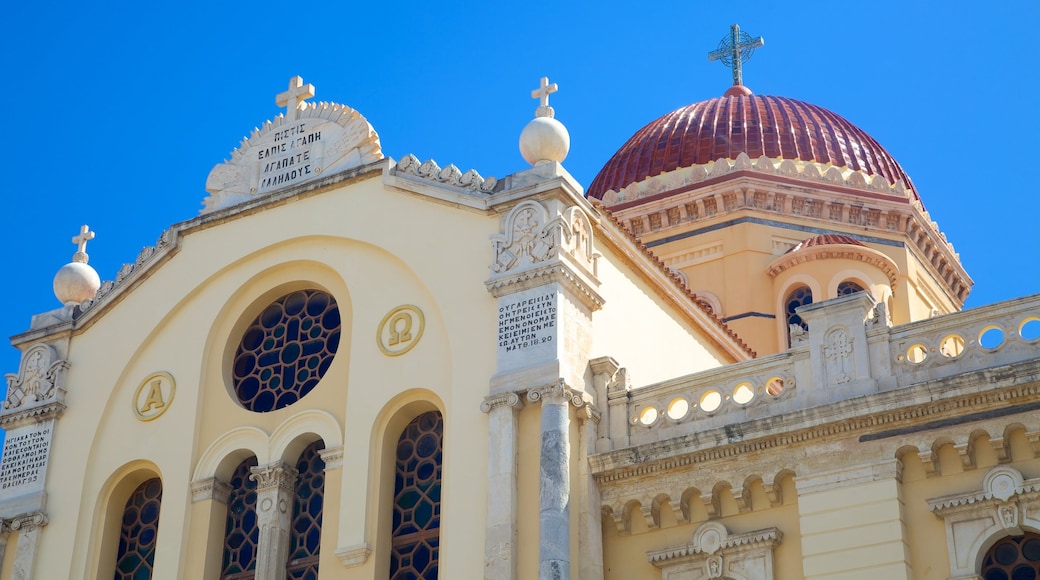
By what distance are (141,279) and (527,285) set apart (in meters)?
6.82

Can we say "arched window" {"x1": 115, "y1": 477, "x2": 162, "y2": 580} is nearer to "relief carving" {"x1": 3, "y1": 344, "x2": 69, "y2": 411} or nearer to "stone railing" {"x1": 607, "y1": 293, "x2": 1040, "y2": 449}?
"relief carving" {"x1": 3, "y1": 344, "x2": 69, "y2": 411}

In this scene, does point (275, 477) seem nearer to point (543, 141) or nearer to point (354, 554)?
point (354, 554)

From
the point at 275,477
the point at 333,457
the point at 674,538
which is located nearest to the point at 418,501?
the point at 333,457

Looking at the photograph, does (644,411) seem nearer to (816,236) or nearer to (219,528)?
(219,528)

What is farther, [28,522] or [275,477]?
[28,522]

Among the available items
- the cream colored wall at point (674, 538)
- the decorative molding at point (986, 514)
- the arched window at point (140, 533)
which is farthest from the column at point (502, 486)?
the arched window at point (140, 533)

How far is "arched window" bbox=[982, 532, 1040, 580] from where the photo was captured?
57.5 ft

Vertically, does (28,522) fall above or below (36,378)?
below

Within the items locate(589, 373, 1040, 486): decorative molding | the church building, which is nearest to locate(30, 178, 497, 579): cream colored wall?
the church building

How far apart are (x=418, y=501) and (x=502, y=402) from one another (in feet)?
6.19

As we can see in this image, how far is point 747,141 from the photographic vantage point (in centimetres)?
3250

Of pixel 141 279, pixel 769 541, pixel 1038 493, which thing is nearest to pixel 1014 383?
pixel 1038 493

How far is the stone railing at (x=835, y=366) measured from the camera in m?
18.5

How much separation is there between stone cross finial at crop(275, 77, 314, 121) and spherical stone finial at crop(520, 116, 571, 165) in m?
4.29
